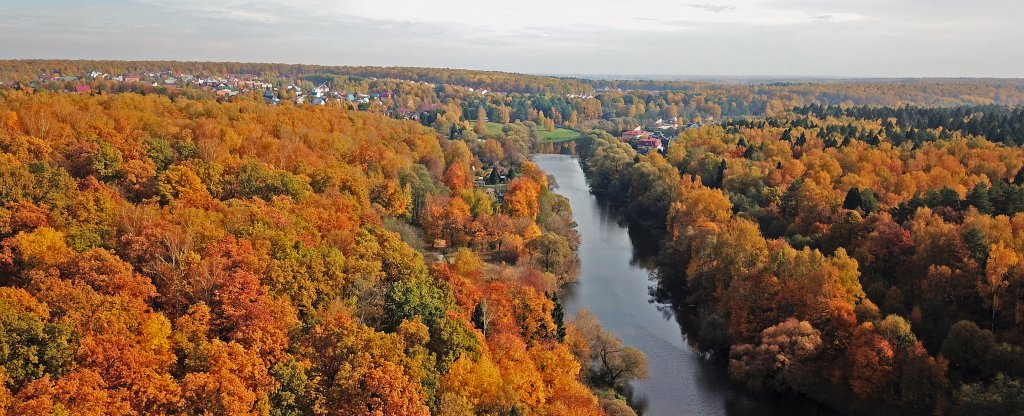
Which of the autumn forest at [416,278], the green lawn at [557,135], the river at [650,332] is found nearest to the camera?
the autumn forest at [416,278]

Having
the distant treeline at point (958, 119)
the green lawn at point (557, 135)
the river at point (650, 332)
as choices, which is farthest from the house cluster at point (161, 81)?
the distant treeline at point (958, 119)

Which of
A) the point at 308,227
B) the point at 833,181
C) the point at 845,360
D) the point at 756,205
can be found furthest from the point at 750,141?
the point at 308,227

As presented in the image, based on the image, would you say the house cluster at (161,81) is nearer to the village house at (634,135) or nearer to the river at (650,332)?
the village house at (634,135)

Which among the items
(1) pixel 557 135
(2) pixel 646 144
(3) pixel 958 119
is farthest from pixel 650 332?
(1) pixel 557 135

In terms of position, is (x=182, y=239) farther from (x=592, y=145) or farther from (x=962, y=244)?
(x=592, y=145)

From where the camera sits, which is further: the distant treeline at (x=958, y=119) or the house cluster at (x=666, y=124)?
the house cluster at (x=666, y=124)

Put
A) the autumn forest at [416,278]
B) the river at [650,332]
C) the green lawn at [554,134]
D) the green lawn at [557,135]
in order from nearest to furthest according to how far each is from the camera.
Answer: the autumn forest at [416,278] < the river at [650,332] < the green lawn at [554,134] < the green lawn at [557,135]

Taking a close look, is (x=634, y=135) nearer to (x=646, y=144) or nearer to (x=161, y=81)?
(x=646, y=144)
